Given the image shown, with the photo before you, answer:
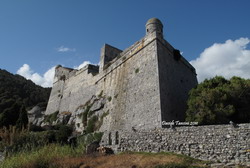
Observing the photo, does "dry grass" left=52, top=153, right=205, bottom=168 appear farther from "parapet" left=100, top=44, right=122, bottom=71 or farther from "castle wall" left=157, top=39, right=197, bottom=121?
"parapet" left=100, top=44, right=122, bottom=71

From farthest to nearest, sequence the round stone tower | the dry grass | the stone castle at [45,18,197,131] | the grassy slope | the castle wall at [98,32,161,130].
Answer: the round stone tower
the stone castle at [45,18,197,131]
the castle wall at [98,32,161,130]
the dry grass
the grassy slope

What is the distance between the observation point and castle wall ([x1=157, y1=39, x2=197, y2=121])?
1600cm

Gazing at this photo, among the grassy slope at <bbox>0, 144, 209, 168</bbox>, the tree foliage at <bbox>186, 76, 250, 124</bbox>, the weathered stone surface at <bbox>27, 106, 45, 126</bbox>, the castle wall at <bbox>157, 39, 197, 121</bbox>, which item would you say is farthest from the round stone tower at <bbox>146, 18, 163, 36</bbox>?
the weathered stone surface at <bbox>27, 106, 45, 126</bbox>

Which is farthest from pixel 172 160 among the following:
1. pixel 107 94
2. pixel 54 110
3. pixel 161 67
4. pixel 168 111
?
pixel 54 110

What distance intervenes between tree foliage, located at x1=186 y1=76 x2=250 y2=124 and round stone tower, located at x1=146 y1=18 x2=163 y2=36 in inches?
245

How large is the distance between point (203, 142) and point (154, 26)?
38.2 feet

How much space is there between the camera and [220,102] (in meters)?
14.4

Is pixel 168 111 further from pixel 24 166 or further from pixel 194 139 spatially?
pixel 24 166

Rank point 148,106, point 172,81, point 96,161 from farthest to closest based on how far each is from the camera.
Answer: point 172,81 < point 148,106 < point 96,161

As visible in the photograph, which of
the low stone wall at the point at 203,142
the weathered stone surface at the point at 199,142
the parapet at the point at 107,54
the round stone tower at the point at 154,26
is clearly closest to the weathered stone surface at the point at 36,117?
the parapet at the point at 107,54

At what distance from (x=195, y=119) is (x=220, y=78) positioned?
5412 mm

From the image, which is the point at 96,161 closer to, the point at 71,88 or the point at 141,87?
the point at 141,87

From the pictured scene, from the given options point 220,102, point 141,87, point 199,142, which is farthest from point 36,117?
point 199,142

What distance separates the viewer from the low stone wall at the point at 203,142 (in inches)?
394
